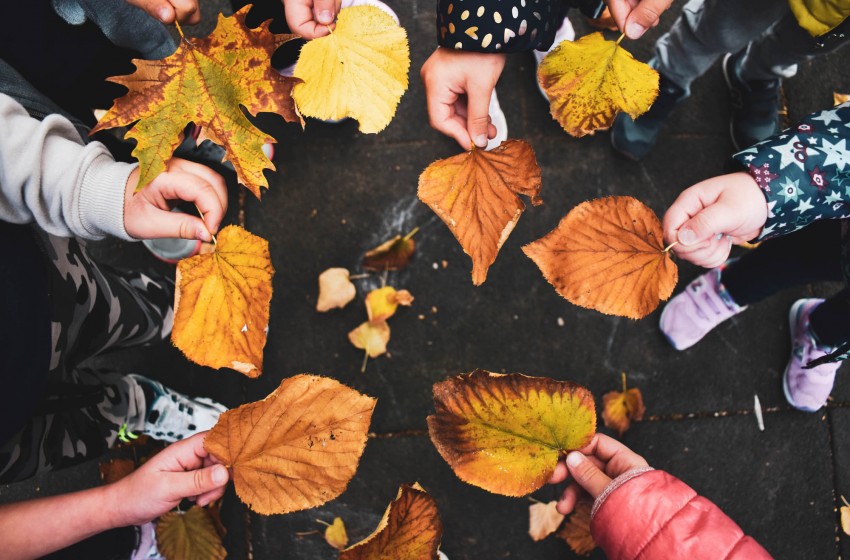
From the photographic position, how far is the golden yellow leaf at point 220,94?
941mm

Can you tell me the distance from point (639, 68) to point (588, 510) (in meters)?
1.05

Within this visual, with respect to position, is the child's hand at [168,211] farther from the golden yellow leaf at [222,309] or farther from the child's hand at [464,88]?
the child's hand at [464,88]

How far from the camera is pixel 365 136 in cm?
170

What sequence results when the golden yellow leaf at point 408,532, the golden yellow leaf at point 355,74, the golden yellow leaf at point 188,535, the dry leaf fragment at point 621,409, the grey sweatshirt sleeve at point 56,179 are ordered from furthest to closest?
the dry leaf fragment at point 621,409 → the golden yellow leaf at point 188,535 → the golden yellow leaf at point 408,532 → the golden yellow leaf at point 355,74 → the grey sweatshirt sleeve at point 56,179

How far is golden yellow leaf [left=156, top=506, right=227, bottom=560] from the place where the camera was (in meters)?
1.44

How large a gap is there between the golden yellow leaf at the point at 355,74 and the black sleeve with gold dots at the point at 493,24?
0.10 meters

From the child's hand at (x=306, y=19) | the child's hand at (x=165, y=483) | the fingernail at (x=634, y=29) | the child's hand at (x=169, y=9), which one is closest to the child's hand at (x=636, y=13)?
the fingernail at (x=634, y=29)

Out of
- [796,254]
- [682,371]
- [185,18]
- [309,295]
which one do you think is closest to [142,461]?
[309,295]

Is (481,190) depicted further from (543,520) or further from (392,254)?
(543,520)

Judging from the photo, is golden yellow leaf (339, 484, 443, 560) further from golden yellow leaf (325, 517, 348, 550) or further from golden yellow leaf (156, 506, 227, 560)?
golden yellow leaf (156, 506, 227, 560)

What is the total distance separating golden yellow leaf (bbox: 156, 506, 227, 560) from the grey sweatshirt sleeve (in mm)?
795

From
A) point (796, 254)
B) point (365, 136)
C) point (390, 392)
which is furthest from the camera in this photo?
point (365, 136)

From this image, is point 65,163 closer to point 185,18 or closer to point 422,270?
point 185,18

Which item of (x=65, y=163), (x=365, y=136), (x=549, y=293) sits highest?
(x=65, y=163)
